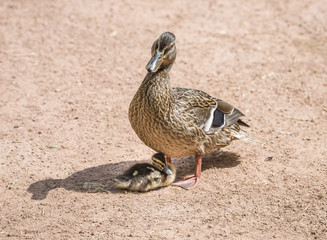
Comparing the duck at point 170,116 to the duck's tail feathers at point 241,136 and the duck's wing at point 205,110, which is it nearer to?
the duck's wing at point 205,110

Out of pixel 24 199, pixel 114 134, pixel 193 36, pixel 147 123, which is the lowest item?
pixel 24 199

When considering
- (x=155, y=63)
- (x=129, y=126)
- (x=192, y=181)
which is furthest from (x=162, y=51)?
(x=129, y=126)

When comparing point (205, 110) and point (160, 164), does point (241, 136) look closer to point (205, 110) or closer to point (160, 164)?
point (205, 110)

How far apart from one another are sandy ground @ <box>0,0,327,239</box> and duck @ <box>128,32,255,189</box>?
1.64 feet

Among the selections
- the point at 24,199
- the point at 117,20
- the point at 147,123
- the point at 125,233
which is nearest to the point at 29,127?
the point at 24,199

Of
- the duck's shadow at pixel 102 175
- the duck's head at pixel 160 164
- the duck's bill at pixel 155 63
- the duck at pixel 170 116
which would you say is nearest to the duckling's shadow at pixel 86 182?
the duck's shadow at pixel 102 175

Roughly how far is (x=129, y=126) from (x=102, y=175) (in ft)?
4.55

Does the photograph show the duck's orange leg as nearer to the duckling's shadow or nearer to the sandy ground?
the sandy ground

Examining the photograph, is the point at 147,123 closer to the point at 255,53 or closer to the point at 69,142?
the point at 69,142

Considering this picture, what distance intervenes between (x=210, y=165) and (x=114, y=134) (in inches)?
60.1

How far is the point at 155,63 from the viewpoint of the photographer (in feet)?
19.6

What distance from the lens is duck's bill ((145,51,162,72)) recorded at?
5.90 metres

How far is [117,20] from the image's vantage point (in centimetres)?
1105

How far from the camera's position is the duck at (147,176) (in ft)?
20.2
